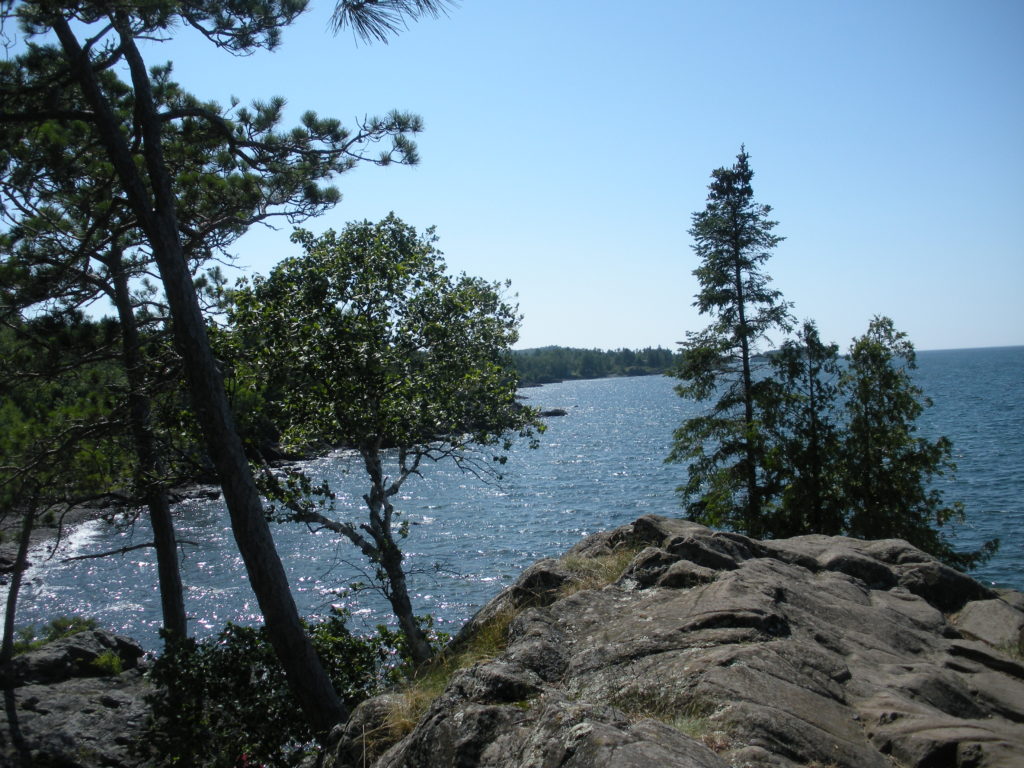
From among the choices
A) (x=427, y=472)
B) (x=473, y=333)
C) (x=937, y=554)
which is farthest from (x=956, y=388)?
(x=473, y=333)

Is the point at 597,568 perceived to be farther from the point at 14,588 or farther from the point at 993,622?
the point at 14,588

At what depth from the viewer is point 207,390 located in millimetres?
9039

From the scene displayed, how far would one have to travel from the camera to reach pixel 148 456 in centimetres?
1133

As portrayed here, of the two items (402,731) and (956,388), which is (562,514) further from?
(956,388)

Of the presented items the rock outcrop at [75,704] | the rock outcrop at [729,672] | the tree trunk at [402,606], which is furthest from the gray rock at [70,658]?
the rock outcrop at [729,672]

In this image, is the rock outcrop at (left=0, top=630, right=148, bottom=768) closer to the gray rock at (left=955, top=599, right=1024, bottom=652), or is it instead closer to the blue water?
the blue water

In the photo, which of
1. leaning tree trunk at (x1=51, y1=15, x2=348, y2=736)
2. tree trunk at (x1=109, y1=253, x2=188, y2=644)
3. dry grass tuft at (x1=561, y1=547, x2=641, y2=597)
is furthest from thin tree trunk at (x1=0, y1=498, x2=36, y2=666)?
dry grass tuft at (x1=561, y1=547, x2=641, y2=597)

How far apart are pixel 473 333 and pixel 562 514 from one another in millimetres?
27687

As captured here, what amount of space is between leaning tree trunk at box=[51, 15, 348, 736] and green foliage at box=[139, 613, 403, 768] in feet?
1.57

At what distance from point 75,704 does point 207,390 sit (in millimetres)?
10212

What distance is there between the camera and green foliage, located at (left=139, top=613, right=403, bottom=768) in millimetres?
8711

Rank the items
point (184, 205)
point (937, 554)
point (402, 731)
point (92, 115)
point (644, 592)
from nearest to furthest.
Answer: point (402, 731), point (644, 592), point (92, 115), point (184, 205), point (937, 554)

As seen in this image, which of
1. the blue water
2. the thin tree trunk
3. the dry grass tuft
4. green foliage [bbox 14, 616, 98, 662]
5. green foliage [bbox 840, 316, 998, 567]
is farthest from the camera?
the blue water

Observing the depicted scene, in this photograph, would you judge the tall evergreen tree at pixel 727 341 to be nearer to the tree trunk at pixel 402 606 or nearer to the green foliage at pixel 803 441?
the green foliage at pixel 803 441
